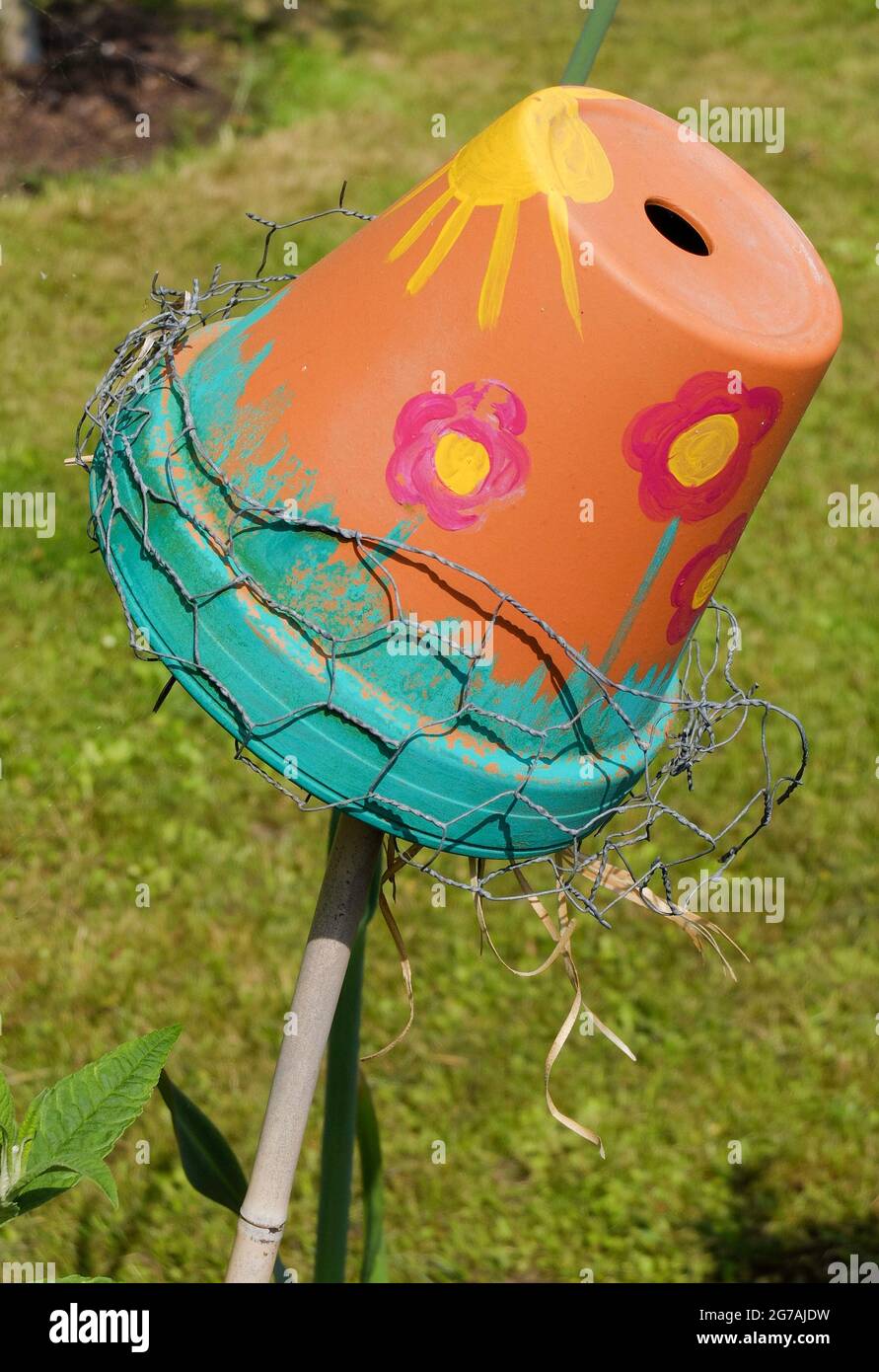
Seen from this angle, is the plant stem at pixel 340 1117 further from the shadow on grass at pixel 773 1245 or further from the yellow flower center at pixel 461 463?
the shadow on grass at pixel 773 1245

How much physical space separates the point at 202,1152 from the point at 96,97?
5.20 m

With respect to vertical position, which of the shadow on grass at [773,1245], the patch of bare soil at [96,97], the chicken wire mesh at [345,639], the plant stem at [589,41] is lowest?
the shadow on grass at [773,1245]

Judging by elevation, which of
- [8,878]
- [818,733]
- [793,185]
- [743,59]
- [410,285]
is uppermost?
[743,59]

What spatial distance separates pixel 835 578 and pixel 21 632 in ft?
8.04

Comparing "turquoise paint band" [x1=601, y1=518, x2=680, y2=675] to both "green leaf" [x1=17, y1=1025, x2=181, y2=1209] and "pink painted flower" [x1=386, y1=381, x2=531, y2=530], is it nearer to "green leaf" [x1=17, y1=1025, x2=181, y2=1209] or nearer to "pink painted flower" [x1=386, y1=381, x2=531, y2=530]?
"pink painted flower" [x1=386, y1=381, x2=531, y2=530]

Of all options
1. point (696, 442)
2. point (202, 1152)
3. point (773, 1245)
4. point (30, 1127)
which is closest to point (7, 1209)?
point (30, 1127)

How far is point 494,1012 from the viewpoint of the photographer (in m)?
3.20

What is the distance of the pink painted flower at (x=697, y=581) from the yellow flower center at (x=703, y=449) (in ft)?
0.27

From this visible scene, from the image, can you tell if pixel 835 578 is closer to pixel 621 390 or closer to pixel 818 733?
pixel 818 733

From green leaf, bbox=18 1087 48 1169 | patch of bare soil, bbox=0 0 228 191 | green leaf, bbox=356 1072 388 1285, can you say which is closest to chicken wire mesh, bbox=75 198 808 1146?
green leaf, bbox=18 1087 48 1169

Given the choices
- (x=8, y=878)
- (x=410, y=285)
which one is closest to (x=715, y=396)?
(x=410, y=285)

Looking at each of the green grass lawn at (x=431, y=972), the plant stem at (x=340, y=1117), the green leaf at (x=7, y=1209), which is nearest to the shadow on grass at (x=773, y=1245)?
the green grass lawn at (x=431, y=972)

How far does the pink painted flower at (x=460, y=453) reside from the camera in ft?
3.72

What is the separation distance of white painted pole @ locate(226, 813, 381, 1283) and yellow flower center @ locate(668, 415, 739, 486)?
17.5 inches
